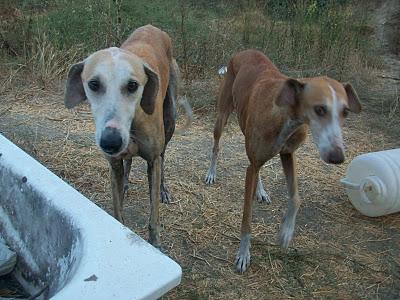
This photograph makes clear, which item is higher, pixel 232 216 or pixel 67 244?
pixel 67 244

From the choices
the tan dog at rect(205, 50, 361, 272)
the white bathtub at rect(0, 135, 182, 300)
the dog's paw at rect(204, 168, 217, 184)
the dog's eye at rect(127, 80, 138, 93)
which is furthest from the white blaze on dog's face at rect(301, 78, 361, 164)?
the dog's paw at rect(204, 168, 217, 184)

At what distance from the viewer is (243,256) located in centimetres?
339

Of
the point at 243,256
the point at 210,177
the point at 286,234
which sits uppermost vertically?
the point at 286,234

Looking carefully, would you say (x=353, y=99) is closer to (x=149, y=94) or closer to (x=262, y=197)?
(x=149, y=94)

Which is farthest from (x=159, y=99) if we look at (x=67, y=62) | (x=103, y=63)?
(x=67, y=62)

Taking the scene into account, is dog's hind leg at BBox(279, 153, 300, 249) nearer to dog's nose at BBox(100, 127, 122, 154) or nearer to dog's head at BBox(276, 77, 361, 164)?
dog's head at BBox(276, 77, 361, 164)

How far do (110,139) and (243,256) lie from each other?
147 centimetres

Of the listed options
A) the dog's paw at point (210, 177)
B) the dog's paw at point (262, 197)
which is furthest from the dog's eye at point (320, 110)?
the dog's paw at point (210, 177)

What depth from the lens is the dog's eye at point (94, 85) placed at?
2.52 meters

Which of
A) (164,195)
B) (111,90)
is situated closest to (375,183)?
(164,195)

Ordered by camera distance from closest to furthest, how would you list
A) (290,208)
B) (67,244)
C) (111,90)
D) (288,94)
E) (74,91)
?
(67,244), (111,90), (74,91), (288,94), (290,208)

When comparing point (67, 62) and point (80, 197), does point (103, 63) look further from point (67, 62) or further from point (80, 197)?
point (67, 62)

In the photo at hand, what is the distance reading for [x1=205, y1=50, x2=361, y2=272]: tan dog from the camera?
2.80m

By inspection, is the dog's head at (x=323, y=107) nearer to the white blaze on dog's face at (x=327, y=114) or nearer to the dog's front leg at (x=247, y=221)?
the white blaze on dog's face at (x=327, y=114)
